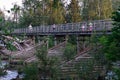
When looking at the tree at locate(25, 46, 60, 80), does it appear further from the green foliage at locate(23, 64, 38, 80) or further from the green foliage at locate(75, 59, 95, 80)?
the green foliage at locate(75, 59, 95, 80)

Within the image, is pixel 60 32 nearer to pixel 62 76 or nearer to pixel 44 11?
pixel 62 76

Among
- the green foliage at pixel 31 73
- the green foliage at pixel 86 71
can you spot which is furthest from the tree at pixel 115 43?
the green foliage at pixel 31 73

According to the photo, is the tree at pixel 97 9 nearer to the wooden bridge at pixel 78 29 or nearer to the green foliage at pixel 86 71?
the wooden bridge at pixel 78 29

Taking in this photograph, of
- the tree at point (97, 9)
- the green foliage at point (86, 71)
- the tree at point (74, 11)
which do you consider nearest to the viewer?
the green foliage at point (86, 71)

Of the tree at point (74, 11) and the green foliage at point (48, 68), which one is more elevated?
the tree at point (74, 11)

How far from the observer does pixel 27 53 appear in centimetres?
4253

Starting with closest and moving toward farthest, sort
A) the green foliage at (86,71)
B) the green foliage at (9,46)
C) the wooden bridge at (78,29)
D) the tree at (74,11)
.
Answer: the green foliage at (9,46) < the green foliage at (86,71) < the wooden bridge at (78,29) < the tree at (74,11)

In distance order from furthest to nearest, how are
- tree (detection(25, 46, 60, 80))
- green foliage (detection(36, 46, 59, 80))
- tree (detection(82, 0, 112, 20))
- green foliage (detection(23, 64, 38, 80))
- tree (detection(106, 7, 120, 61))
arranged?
tree (detection(82, 0, 112, 20))
green foliage (detection(36, 46, 59, 80))
tree (detection(25, 46, 60, 80))
green foliage (detection(23, 64, 38, 80))
tree (detection(106, 7, 120, 61))

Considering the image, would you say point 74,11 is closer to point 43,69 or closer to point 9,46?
point 43,69

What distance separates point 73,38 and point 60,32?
5.92 feet

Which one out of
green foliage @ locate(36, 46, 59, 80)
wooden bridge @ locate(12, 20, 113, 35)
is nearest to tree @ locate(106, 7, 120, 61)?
green foliage @ locate(36, 46, 59, 80)

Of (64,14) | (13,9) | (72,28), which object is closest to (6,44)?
(13,9)

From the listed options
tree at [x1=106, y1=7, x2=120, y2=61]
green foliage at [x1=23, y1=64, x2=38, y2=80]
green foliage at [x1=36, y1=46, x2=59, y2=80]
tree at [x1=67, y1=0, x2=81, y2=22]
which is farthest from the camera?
tree at [x1=67, y1=0, x2=81, y2=22]

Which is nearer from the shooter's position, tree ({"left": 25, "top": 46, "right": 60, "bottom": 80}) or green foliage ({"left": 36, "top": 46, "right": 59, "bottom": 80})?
tree ({"left": 25, "top": 46, "right": 60, "bottom": 80})
